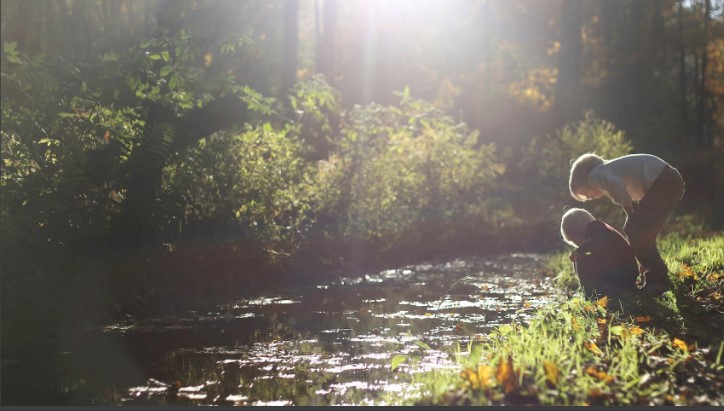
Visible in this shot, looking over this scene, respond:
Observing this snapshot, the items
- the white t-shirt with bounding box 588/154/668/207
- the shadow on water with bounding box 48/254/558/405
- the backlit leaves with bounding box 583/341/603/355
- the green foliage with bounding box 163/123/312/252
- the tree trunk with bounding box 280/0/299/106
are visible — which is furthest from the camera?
the tree trunk with bounding box 280/0/299/106

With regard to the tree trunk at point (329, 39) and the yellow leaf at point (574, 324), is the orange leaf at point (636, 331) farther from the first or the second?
the tree trunk at point (329, 39)

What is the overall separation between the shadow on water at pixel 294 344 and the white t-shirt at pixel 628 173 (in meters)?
1.59

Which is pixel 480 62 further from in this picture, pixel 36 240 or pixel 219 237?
pixel 36 240

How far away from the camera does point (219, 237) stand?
10.9 meters

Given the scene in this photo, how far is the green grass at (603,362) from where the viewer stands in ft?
14.7

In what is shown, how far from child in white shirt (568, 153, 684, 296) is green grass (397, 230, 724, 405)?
59 cm

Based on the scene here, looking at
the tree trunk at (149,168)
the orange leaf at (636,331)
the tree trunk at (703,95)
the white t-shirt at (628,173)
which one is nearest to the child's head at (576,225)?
the white t-shirt at (628,173)

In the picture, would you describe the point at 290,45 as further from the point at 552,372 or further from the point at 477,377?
the point at 552,372

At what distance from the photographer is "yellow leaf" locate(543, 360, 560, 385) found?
458 cm

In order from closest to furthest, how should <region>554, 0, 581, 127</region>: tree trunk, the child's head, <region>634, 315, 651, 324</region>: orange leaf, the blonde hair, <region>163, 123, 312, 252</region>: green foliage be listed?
<region>634, 315, 651, 324</region>: orange leaf
the blonde hair
the child's head
<region>163, 123, 312, 252</region>: green foliage
<region>554, 0, 581, 127</region>: tree trunk

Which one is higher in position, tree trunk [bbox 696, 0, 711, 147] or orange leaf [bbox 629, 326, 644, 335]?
tree trunk [bbox 696, 0, 711, 147]

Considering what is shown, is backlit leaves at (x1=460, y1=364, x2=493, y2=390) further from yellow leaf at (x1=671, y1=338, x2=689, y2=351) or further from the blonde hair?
the blonde hair

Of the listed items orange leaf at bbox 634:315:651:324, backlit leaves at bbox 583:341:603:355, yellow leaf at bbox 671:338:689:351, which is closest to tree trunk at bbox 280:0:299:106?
orange leaf at bbox 634:315:651:324

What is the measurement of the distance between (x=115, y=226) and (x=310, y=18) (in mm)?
39851
